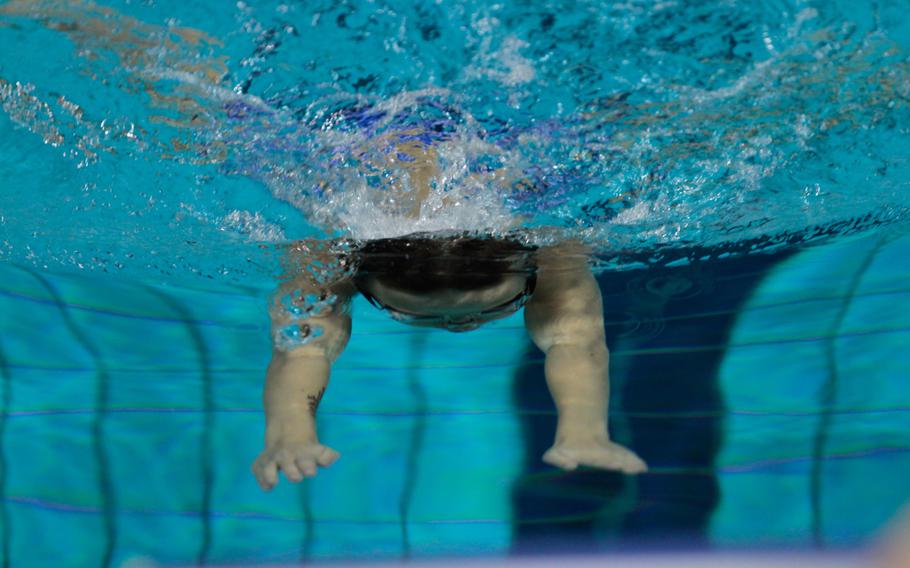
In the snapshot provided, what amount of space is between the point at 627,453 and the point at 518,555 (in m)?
1.51

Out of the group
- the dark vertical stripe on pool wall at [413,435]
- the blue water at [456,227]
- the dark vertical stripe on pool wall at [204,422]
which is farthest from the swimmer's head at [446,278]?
the dark vertical stripe on pool wall at [204,422]

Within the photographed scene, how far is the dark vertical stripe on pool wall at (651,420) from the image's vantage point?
173 inches

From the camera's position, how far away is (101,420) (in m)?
5.04

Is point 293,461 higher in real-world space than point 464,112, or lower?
lower

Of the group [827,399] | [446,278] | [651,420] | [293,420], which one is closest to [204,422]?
[293,420]

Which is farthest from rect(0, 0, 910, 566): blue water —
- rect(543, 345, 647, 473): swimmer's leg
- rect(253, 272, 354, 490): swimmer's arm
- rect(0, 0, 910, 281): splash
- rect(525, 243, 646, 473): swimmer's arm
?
rect(543, 345, 647, 473): swimmer's leg

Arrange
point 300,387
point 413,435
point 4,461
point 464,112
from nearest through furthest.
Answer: point 464,112 < point 300,387 < point 4,461 < point 413,435

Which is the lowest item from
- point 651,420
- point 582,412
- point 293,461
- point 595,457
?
point 293,461

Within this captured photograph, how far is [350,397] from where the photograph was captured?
534cm

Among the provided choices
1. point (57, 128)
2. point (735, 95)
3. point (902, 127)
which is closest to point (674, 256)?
point (902, 127)

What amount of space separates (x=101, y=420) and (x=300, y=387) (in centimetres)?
230

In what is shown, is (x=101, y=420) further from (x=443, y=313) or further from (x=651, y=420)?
(x=651, y=420)

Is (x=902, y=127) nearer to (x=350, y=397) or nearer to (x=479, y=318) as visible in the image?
(x=479, y=318)

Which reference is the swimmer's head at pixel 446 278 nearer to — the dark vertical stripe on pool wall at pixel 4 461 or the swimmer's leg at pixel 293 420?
the swimmer's leg at pixel 293 420
